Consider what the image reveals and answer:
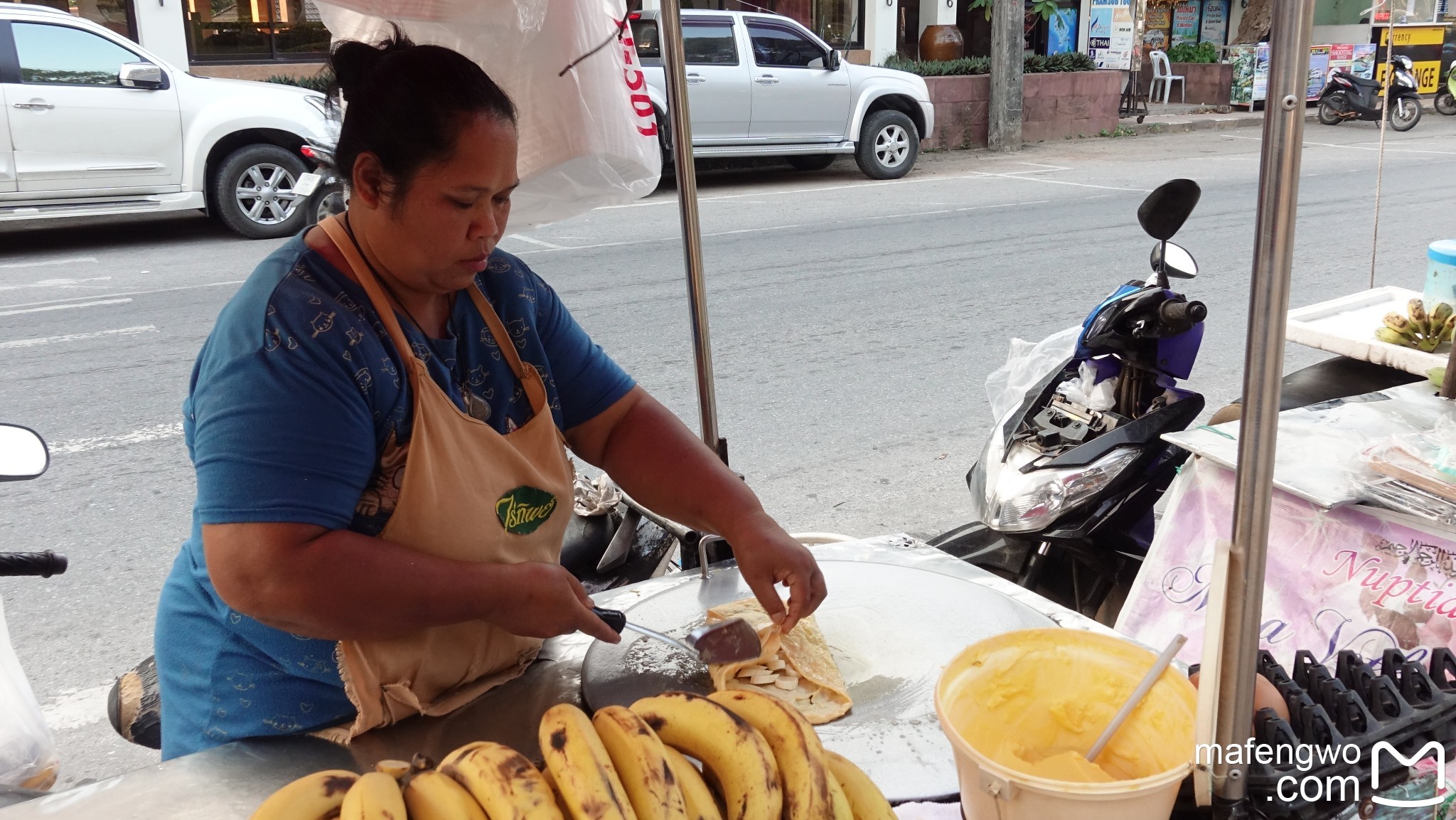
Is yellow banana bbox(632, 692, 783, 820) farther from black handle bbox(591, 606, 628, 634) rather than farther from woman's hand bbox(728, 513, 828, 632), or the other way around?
woman's hand bbox(728, 513, 828, 632)

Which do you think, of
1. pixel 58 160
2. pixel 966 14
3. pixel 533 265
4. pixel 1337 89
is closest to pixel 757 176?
pixel 533 265

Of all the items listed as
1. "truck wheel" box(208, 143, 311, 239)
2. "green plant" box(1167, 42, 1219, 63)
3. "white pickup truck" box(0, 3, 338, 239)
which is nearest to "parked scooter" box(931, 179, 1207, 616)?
"white pickup truck" box(0, 3, 338, 239)

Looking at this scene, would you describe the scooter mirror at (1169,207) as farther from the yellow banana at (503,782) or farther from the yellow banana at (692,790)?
the yellow banana at (503,782)

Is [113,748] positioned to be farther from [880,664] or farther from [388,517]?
[880,664]

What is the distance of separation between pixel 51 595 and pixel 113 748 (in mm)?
879

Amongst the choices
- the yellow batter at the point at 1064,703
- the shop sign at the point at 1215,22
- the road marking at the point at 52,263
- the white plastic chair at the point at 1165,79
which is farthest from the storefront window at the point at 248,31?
the shop sign at the point at 1215,22

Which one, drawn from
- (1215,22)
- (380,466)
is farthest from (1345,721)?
(1215,22)

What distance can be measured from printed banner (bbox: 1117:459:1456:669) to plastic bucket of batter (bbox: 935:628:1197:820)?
805 millimetres

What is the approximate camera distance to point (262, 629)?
53.9 inches

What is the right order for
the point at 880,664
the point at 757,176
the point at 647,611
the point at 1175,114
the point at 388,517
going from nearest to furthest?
the point at 388,517 < the point at 880,664 < the point at 647,611 < the point at 757,176 < the point at 1175,114

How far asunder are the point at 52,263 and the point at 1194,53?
17636 mm

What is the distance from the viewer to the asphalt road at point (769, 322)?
3.57m

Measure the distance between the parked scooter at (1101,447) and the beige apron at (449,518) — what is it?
1.35 m

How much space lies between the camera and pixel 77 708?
8.98 ft
